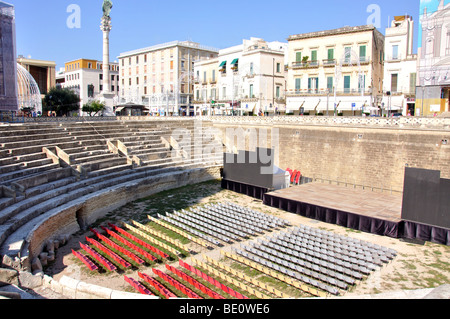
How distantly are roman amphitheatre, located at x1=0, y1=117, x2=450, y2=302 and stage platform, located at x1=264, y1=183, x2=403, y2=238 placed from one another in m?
0.08

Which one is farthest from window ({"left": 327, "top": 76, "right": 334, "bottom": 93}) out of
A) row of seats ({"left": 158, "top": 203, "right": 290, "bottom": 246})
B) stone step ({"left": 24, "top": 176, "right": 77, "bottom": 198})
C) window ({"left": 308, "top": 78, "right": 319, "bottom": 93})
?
stone step ({"left": 24, "top": 176, "right": 77, "bottom": 198})

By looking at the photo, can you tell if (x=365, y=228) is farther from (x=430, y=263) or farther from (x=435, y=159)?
(x=435, y=159)

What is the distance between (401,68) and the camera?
30.7m

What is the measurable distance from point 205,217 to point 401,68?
74.8 ft

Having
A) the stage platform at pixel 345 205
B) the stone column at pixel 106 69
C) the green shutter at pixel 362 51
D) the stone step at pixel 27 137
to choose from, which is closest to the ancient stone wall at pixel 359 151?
the stage platform at pixel 345 205

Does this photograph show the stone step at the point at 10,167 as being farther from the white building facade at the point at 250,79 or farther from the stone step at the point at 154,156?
the white building facade at the point at 250,79

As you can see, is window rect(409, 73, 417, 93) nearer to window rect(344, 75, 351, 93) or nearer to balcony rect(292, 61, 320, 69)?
window rect(344, 75, 351, 93)

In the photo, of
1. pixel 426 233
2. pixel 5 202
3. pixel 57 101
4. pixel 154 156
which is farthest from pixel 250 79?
pixel 5 202

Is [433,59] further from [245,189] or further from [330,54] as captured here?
[245,189]

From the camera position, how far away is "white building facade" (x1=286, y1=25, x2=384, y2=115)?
3141 centimetres

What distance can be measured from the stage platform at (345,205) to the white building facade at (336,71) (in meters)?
10.0

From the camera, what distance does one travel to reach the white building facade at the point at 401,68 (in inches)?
1192

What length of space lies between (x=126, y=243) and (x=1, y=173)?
25.2 ft

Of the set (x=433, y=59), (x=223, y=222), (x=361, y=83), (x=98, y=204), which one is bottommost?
(x=223, y=222)
